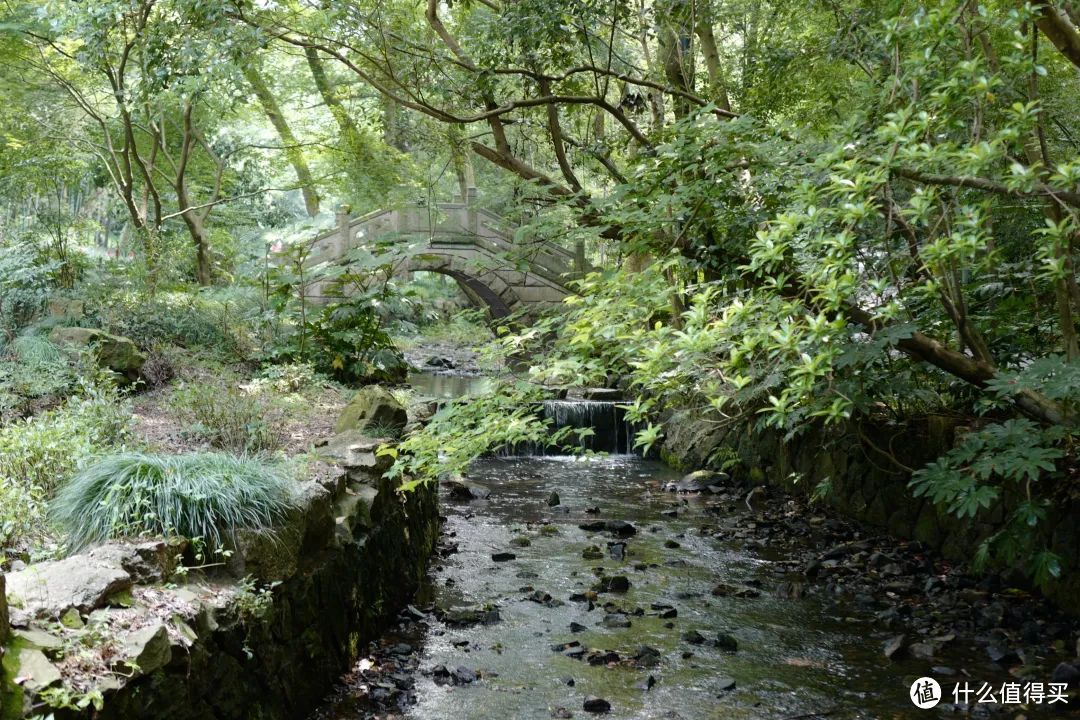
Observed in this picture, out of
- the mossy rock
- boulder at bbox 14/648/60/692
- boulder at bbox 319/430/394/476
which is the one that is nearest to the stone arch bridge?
the mossy rock

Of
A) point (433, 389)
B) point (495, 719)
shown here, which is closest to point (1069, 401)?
point (495, 719)

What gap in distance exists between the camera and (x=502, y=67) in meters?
7.86

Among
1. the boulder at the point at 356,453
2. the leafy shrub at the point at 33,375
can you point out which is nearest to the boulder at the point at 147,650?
the boulder at the point at 356,453

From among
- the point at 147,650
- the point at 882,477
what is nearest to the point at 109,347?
the point at 147,650

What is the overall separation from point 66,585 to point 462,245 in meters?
16.4

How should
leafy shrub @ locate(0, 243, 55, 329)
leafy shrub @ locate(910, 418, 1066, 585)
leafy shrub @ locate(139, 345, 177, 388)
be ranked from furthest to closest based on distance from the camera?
leafy shrub @ locate(0, 243, 55, 329)
leafy shrub @ locate(139, 345, 177, 388)
leafy shrub @ locate(910, 418, 1066, 585)

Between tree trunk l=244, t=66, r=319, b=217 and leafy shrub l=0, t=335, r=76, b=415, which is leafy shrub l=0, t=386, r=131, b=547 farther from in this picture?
tree trunk l=244, t=66, r=319, b=217

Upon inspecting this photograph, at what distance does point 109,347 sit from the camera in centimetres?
820

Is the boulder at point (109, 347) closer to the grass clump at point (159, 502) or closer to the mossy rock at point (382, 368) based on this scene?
the mossy rock at point (382, 368)

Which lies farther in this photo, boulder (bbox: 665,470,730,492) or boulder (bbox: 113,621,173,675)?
boulder (bbox: 665,470,730,492)

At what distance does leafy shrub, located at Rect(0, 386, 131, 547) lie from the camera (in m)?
3.90

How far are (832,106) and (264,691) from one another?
22.0 ft

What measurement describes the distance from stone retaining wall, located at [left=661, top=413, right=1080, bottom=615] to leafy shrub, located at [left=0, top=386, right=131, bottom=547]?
458 cm

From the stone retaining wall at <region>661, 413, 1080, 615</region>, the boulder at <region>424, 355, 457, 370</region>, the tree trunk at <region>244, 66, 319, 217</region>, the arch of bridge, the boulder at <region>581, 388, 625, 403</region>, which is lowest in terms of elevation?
the stone retaining wall at <region>661, 413, 1080, 615</region>
